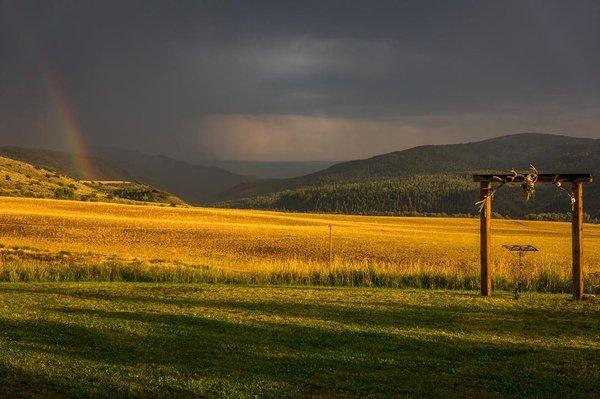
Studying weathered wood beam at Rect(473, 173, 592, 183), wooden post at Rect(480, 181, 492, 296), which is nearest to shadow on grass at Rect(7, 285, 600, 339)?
wooden post at Rect(480, 181, 492, 296)

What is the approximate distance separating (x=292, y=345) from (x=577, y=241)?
1003 cm

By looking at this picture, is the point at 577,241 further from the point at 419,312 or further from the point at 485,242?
the point at 419,312

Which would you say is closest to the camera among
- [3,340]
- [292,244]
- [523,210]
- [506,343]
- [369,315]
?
[3,340]

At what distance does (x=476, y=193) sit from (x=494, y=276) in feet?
470

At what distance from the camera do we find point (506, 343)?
12.2 m

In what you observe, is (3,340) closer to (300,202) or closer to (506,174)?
(506,174)

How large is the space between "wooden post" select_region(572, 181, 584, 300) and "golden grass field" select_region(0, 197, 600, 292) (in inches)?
136

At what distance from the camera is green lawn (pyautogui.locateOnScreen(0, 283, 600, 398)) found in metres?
9.10

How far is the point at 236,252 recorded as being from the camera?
40.2 metres

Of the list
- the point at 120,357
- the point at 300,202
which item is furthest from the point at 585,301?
the point at 300,202

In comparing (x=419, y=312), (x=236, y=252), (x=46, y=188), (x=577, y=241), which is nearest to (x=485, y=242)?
(x=577, y=241)

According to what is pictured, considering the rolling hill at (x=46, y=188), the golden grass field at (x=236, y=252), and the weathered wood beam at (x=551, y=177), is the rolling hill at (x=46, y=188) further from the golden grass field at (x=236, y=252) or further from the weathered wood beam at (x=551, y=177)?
the weathered wood beam at (x=551, y=177)

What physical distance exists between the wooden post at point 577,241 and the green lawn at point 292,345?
45 centimetres

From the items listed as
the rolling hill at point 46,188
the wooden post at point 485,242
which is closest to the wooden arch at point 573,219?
the wooden post at point 485,242
